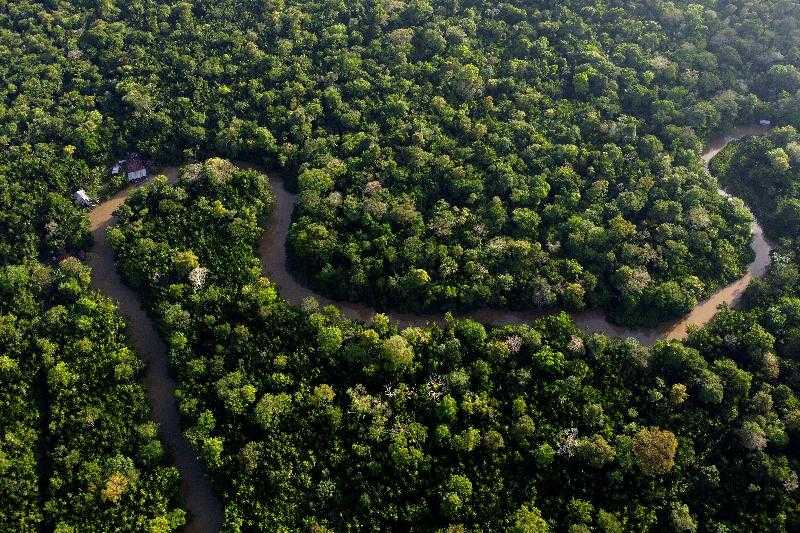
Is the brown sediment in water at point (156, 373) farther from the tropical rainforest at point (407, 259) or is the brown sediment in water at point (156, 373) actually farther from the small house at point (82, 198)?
the tropical rainforest at point (407, 259)

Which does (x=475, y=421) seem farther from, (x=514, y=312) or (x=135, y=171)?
(x=135, y=171)

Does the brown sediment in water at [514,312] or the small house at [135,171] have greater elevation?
the small house at [135,171]

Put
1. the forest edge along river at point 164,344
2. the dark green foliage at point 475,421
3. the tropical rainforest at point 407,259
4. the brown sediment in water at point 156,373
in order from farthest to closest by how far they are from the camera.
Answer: the forest edge along river at point 164,344, the brown sediment in water at point 156,373, the tropical rainforest at point 407,259, the dark green foliage at point 475,421

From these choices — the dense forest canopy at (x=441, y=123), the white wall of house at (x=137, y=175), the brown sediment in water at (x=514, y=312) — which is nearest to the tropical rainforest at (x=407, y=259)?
the dense forest canopy at (x=441, y=123)

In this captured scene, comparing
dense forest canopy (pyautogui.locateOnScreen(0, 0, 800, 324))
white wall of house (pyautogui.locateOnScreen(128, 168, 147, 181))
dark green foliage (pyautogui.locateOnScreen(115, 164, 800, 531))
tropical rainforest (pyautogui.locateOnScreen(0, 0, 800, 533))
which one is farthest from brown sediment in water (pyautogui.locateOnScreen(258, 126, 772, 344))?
white wall of house (pyautogui.locateOnScreen(128, 168, 147, 181))

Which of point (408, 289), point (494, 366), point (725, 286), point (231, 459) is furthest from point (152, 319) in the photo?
point (725, 286)

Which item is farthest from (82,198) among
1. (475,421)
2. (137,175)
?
(475,421)
